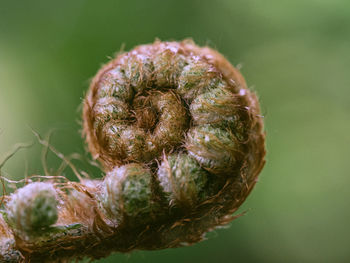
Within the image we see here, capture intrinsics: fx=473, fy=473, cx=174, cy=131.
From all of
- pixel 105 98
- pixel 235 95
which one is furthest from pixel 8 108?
pixel 235 95

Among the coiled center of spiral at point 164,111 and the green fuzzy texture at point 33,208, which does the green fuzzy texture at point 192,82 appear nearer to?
the coiled center of spiral at point 164,111

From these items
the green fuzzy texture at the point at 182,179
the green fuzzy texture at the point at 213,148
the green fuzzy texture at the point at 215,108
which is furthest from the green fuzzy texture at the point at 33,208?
the green fuzzy texture at the point at 215,108

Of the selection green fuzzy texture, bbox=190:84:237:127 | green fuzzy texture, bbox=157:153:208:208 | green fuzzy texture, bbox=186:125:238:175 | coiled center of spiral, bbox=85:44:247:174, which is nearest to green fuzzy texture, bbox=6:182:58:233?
coiled center of spiral, bbox=85:44:247:174

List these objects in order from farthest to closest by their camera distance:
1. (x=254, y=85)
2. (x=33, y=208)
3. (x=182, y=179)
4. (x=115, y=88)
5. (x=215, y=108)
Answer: (x=254, y=85) < (x=115, y=88) < (x=215, y=108) < (x=182, y=179) < (x=33, y=208)

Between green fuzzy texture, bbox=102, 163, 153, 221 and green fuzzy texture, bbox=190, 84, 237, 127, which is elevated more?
green fuzzy texture, bbox=190, 84, 237, 127

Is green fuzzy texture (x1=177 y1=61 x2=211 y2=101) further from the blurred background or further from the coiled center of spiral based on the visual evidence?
the blurred background

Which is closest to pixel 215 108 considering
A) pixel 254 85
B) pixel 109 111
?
pixel 109 111

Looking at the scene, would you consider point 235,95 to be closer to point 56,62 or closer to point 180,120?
point 180,120

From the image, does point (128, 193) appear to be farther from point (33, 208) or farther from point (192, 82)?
point (192, 82)
